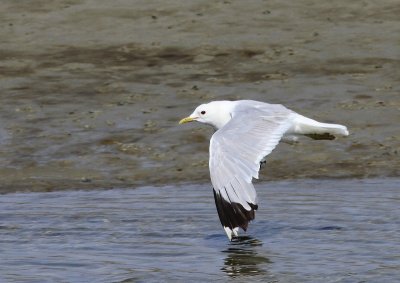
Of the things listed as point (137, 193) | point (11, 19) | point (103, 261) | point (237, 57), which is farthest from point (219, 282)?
point (11, 19)

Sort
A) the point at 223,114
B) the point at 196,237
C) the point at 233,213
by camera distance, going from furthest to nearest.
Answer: the point at 223,114
the point at 196,237
the point at 233,213

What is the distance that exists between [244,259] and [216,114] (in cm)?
219

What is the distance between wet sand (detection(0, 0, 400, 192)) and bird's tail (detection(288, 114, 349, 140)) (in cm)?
154

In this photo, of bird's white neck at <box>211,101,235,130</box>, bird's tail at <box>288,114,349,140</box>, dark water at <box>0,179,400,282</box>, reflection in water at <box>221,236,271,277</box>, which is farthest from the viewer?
bird's white neck at <box>211,101,235,130</box>

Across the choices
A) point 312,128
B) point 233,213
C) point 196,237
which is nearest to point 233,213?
point 233,213

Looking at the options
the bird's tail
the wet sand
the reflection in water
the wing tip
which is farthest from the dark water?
the wet sand

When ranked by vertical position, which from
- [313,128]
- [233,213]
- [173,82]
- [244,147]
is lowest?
[173,82]

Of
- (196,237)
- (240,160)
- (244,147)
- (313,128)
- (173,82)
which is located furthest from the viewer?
(173,82)

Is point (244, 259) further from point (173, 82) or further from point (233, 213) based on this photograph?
point (173, 82)

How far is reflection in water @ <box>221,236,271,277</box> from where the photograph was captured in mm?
8016

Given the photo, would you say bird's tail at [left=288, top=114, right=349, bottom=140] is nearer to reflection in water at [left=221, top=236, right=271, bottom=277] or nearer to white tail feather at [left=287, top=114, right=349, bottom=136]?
white tail feather at [left=287, top=114, right=349, bottom=136]

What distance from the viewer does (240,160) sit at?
831 cm

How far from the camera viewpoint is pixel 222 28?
16031mm

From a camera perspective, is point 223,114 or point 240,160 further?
point 223,114
